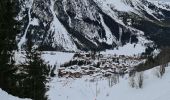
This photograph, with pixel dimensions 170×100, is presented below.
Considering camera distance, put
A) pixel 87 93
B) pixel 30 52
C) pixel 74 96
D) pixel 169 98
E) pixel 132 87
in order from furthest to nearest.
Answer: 1. pixel 87 93
2. pixel 74 96
3. pixel 132 87
4. pixel 30 52
5. pixel 169 98

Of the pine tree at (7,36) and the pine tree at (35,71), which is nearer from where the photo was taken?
the pine tree at (7,36)

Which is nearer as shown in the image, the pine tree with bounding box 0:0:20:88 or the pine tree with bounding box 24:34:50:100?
the pine tree with bounding box 0:0:20:88

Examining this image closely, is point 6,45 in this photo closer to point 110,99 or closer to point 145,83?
point 145,83

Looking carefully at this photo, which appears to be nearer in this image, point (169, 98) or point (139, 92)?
point (169, 98)

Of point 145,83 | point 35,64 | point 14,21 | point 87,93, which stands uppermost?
point 14,21

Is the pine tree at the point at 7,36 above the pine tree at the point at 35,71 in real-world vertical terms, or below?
above

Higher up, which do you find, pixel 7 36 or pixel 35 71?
pixel 7 36

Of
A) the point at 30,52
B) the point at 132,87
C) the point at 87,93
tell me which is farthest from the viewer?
the point at 87,93

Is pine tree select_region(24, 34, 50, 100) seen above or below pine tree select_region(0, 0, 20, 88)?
below

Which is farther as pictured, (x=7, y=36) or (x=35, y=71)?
(x=35, y=71)

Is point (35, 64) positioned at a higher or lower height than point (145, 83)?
higher

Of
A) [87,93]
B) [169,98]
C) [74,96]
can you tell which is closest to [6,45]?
[169,98]
